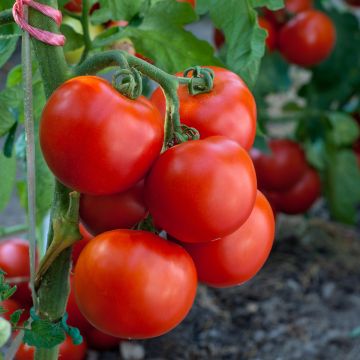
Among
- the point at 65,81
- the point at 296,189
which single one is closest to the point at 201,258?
the point at 65,81

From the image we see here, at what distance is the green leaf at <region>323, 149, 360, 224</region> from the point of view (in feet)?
7.45

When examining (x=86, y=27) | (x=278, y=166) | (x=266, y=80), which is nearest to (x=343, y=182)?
(x=278, y=166)

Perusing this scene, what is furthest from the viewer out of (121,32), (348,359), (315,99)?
(315,99)

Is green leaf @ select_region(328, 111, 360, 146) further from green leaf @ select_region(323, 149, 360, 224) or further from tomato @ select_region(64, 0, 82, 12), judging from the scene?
tomato @ select_region(64, 0, 82, 12)

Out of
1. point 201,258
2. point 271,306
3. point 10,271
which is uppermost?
point 201,258

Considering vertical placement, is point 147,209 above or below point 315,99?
above

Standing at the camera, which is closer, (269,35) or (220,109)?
(220,109)

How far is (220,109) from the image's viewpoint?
0.85m

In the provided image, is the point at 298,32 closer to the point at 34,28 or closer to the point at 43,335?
the point at 34,28

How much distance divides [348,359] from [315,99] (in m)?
0.95

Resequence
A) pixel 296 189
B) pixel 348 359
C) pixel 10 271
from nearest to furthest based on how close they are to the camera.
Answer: pixel 10 271
pixel 348 359
pixel 296 189

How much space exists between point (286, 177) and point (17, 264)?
0.94 m

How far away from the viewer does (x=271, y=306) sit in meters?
1.97

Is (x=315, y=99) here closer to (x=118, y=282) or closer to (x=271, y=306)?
(x=271, y=306)
